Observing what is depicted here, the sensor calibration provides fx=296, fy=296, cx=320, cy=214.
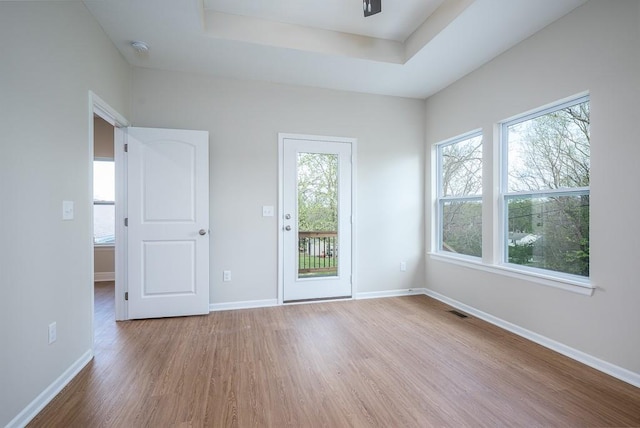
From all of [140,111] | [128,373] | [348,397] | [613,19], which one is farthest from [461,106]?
[128,373]

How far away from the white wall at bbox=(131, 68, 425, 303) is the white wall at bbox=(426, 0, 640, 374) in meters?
1.46

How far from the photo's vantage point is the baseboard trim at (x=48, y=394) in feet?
5.18

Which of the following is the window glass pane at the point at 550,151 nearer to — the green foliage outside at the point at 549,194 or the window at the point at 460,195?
the green foliage outside at the point at 549,194

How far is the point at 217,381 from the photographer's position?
6.61 ft

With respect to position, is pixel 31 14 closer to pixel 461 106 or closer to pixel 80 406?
pixel 80 406

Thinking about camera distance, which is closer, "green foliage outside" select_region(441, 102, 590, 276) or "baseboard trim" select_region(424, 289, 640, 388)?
"baseboard trim" select_region(424, 289, 640, 388)

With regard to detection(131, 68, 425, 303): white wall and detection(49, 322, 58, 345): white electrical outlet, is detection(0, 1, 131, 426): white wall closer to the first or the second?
detection(49, 322, 58, 345): white electrical outlet

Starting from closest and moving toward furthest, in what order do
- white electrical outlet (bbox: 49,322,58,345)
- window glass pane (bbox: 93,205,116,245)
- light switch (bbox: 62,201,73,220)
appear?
white electrical outlet (bbox: 49,322,58,345) → light switch (bbox: 62,201,73,220) → window glass pane (bbox: 93,205,116,245)

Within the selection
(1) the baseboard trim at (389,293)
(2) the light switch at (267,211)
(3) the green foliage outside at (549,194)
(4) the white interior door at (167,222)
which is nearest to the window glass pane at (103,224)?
(4) the white interior door at (167,222)

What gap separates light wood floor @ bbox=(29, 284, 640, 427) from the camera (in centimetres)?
166

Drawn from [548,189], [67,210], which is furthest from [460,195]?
[67,210]

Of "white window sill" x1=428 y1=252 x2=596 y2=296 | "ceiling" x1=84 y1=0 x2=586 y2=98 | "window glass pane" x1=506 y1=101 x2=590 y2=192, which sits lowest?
"white window sill" x1=428 y1=252 x2=596 y2=296

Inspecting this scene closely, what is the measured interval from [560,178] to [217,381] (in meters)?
3.15

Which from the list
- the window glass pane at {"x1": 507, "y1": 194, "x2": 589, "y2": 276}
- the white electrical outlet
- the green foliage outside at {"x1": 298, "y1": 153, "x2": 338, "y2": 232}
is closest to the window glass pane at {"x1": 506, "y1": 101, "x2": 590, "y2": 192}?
the window glass pane at {"x1": 507, "y1": 194, "x2": 589, "y2": 276}
